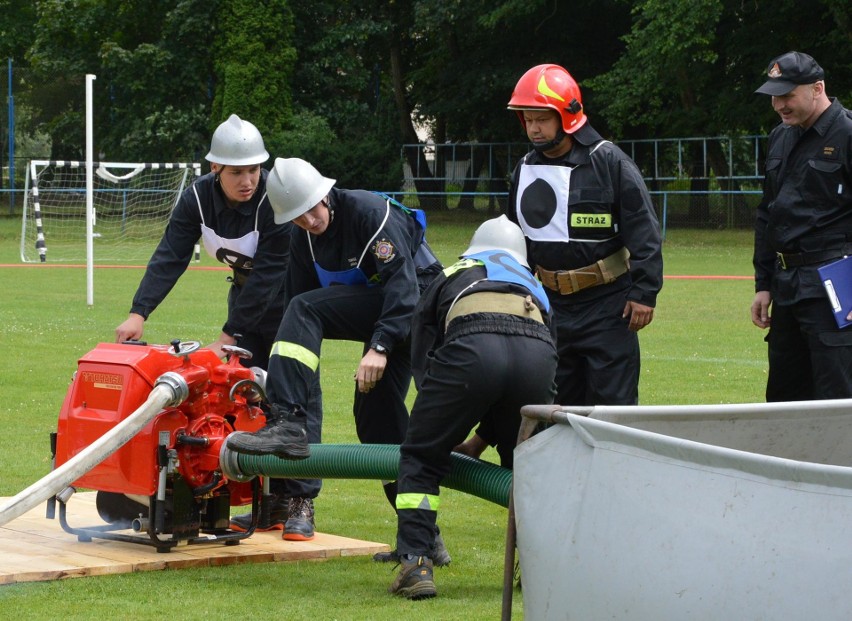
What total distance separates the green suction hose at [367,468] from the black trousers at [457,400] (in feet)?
0.42

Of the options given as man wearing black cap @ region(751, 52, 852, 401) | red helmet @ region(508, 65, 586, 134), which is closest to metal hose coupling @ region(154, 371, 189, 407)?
red helmet @ region(508, 65, 586, 134)

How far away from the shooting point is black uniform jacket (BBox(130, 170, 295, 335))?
6.91 m

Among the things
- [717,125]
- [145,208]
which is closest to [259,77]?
[145,208]

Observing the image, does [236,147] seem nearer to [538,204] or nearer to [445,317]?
[538,204]

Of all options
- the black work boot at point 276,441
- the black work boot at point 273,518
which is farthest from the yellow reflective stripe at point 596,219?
the black work boot at point 273,518

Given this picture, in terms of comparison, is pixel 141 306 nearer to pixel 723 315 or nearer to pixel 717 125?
pixel 723 315

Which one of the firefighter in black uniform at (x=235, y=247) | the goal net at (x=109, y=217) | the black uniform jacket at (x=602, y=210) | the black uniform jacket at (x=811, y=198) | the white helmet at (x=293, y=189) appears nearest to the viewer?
the white helmet at (x=293, y=189)

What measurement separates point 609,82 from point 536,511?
3406 cm

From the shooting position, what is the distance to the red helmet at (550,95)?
20.2 feet

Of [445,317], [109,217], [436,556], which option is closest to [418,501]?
[445,317]

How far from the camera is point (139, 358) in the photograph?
5996mm

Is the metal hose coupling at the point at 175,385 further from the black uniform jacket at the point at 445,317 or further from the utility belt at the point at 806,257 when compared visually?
the utility belt at the point at 806,257

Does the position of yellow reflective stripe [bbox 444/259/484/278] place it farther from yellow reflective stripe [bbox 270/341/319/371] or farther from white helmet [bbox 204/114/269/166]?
white helmet [bbox 204/114/269/166]

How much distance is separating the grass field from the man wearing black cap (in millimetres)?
1757
